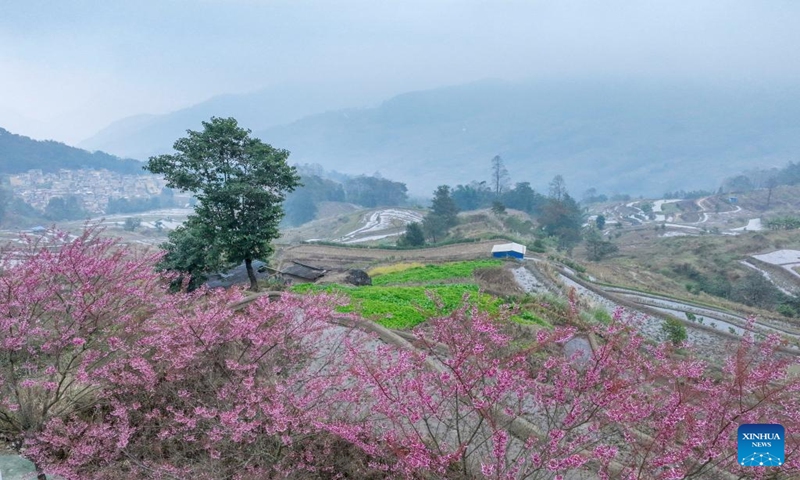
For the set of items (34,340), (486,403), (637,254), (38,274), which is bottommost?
(637,254)

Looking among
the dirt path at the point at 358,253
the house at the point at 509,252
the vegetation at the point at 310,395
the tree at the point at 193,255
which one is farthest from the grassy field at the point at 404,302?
the dirt path at the point at 358,253

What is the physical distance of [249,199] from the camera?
13.9 m

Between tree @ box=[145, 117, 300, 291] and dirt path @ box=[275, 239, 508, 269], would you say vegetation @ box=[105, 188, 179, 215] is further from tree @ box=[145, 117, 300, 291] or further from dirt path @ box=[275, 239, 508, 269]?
tree @ box=[145, 117, 300, 291]

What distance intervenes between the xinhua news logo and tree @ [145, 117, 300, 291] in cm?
1278

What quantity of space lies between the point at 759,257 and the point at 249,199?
55.8m

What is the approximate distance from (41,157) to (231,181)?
148 m

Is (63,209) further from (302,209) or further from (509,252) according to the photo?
(509,252)

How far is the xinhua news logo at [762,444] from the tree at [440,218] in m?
51.9

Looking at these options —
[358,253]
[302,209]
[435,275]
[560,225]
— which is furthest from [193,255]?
[302,209]

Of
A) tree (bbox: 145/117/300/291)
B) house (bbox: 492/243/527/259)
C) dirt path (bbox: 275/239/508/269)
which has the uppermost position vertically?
tree (bbox: 145/117/300/291)

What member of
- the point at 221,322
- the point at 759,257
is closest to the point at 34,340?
the point at 221,322

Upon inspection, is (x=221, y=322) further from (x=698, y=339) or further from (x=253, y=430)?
(x=698, y=339)

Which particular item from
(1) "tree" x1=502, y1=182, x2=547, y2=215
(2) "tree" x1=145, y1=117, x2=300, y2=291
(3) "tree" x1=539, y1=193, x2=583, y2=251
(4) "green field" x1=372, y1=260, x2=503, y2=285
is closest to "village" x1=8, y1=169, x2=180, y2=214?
(1) "tree" x1=502, y1=182, x2=547, y2=215

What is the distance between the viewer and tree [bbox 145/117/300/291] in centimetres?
1344
